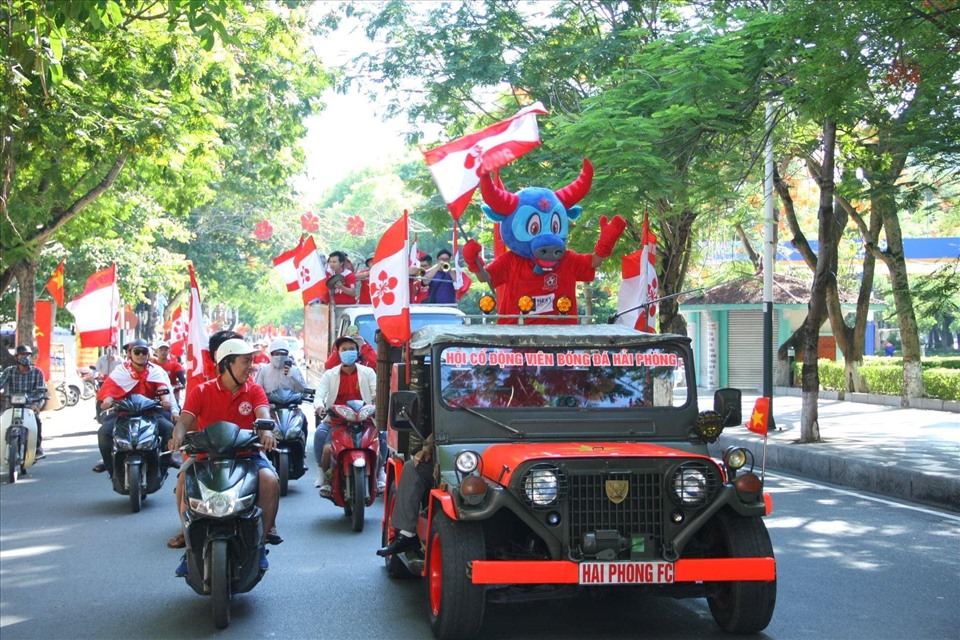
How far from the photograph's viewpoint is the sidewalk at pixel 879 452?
13016 mm

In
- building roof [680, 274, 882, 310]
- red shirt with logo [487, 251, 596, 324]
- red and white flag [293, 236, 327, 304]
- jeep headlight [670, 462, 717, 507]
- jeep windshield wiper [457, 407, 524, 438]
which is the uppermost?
building roof [680, 274, 882, 310]

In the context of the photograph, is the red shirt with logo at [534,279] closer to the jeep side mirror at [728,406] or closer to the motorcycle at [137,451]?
the jeep side mirror at [728,406]

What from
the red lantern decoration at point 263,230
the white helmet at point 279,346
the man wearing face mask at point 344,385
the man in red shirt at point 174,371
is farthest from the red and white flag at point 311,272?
the red lantern decoration at point 263,230

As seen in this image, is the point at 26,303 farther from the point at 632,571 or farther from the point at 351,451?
the point at 632,571

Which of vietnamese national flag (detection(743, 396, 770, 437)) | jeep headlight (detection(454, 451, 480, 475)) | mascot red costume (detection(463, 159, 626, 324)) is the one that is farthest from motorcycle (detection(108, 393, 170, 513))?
vietnamese national flag (detection(743, 396, 770, 437))

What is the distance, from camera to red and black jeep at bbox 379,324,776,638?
5.93 meters

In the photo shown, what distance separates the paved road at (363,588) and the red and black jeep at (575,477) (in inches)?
21.2

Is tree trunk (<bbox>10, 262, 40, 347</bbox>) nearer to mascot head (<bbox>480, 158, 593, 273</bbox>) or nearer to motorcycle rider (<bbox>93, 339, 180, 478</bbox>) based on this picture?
motorcycle rider (<bbox>93, 339, 180, 478</bbox>)

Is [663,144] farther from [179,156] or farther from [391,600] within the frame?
[391,600]

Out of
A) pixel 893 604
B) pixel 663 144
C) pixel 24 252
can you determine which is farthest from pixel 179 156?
pixel 893 604

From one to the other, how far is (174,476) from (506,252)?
7.15 metres

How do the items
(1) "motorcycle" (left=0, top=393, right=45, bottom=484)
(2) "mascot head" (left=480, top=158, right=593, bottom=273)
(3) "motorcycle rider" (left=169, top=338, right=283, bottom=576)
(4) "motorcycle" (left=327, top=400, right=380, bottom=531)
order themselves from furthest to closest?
(1) "motorcycle" (left=0, top=393, right=45, bottom=484) < (4) "motorcycle" (left=327, top=400, right=380, bottom=531) < (2) "mascot head" (left=480, top=158, right=593, bottom=273) < (3) "motorcycle rider" (left=169, top=338, right=283, bottom=576)

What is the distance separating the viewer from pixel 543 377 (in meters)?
6.99

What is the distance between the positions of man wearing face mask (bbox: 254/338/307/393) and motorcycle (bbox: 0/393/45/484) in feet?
11.9
